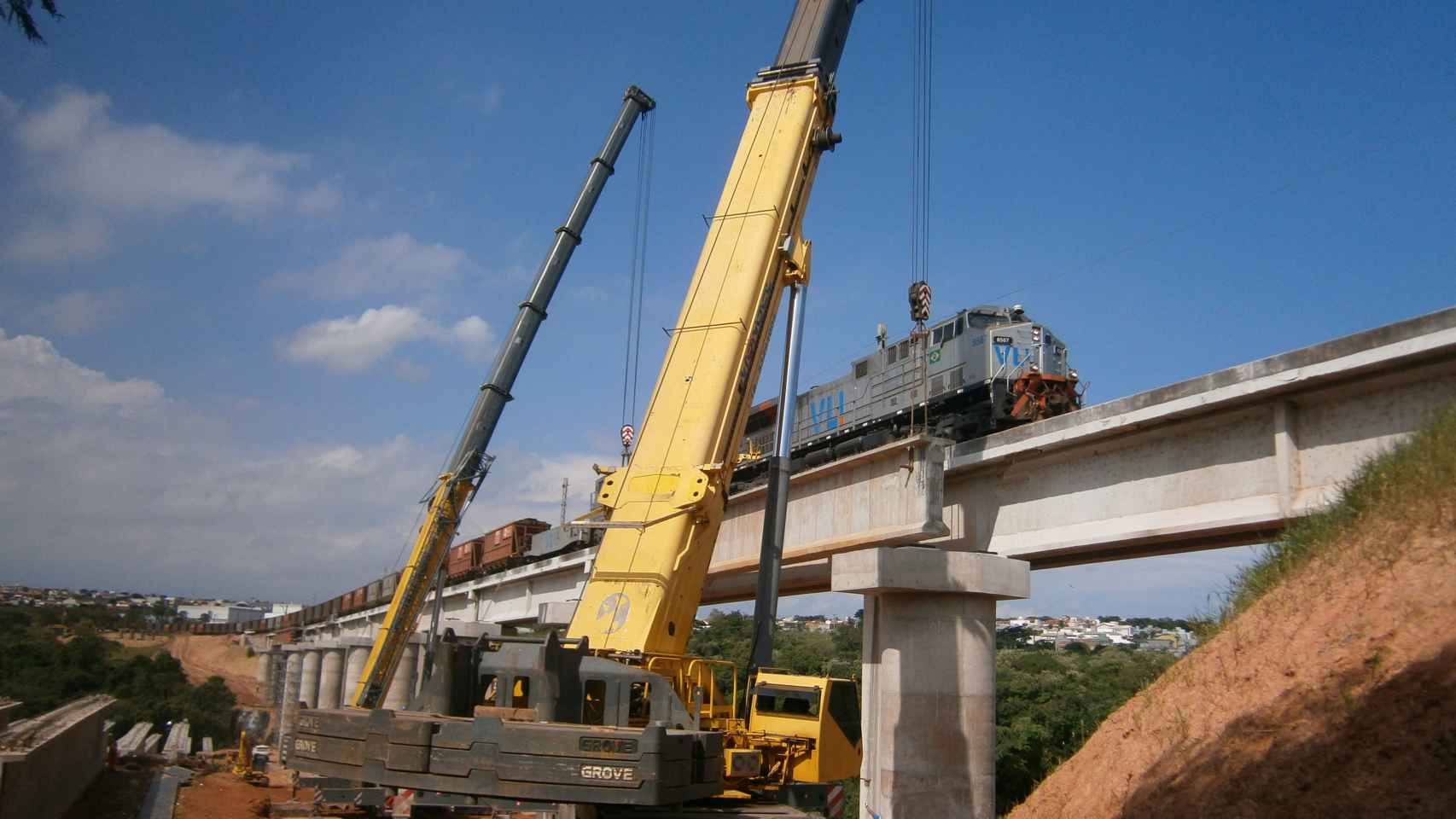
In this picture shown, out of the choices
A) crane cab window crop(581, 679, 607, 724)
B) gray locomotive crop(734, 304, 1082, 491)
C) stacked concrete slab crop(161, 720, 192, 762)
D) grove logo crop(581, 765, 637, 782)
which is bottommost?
stacked concrete slab crop(161, 720, 192, 762)

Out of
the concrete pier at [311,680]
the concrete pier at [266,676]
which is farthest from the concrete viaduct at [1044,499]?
the concrete pier at [266,676]

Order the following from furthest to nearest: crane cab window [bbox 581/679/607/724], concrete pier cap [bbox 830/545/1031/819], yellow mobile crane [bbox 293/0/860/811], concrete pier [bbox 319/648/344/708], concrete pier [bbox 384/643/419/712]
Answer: concrete pier [bbox 319/648/344/708] < concrete pier [bbox 384/643/419/712] < concrete pier cap [bbox 830/545/1031/819] < crane cab window [bbox 581/679/607/724] < yellow mobile crane [bbox 293/0/860/811]

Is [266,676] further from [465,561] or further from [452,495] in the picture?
[452,495]

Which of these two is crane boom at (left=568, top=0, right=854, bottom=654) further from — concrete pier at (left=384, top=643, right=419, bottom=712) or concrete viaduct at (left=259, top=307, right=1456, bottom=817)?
concrete pier at (left=384, top=643, right=419, bottom=712)

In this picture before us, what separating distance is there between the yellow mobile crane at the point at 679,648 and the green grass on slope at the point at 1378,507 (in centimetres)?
514

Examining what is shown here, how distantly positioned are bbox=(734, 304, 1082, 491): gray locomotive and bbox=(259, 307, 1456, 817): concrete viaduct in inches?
75.5

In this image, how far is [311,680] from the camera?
4919 cm

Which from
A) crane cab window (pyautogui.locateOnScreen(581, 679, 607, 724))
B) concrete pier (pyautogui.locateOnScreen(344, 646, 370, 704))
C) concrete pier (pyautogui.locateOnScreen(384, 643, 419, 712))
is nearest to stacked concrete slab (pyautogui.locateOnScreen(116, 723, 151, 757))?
concrete pier (pyautogui.locateOnScreen(344, 646, 370, 704))

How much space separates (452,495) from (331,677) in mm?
26604

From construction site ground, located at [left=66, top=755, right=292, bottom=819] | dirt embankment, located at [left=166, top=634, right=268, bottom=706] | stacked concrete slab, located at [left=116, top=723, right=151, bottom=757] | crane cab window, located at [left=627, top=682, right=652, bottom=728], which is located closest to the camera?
crane cab window, located at [left=627, top=682, right=652, bottom=728]

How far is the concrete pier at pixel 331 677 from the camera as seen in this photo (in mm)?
42500

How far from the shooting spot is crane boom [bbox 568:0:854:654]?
10.7m

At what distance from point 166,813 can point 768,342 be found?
15.3m

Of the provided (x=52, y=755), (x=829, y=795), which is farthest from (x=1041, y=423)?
(x=52, y=755)
